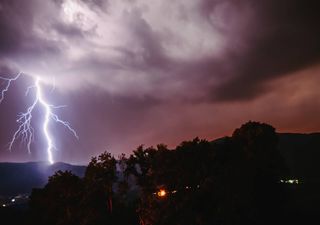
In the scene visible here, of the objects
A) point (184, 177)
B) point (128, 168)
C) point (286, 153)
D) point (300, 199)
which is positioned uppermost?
point (286, 153)

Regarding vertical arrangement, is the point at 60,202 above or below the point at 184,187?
above

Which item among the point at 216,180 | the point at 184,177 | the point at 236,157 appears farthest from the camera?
the point at 236,157

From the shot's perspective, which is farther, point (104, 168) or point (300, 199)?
point (300, 199)

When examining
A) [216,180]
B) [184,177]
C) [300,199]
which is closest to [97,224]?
[184,177]

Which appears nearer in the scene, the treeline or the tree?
the treeline

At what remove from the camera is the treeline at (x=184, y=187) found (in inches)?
1475

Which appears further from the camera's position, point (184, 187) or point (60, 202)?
point (60, 202)

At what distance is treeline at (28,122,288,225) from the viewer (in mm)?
37469

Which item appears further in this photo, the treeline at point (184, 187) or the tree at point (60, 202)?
the tree at point (60, 202)

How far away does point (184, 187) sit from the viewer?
136 feet

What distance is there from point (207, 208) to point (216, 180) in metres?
3.17

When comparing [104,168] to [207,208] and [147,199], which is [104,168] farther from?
[207,208]

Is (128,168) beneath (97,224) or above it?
above

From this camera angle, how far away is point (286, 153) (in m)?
185
